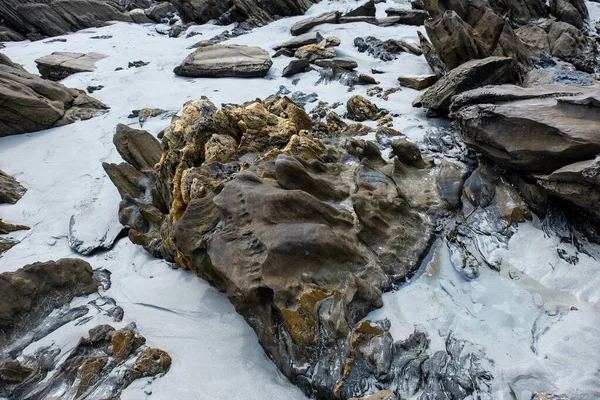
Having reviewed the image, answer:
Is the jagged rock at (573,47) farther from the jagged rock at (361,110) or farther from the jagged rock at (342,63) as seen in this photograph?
the jagged rock at (361,110)

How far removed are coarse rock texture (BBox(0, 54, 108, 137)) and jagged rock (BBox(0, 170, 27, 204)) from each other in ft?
6.37

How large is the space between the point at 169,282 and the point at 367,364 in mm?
2218

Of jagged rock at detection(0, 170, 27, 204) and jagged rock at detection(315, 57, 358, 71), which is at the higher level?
jagged rock at detection(315, 57, 358, 71)

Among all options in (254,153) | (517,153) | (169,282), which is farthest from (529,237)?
(169,282)

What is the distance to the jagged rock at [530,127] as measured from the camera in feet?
9.79

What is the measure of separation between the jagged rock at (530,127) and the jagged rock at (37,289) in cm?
458

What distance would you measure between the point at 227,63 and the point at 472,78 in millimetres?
5763

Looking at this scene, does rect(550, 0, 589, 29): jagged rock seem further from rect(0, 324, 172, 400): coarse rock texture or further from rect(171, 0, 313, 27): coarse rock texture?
rect(0, 324, 172, 400): coarse rock texture

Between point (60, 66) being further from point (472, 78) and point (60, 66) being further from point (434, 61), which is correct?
point (472, 78)

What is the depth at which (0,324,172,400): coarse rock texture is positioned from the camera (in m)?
2.57

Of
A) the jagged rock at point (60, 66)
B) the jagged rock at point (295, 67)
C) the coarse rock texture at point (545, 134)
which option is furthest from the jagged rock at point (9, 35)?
the coarse rock texture at point (545, 134)

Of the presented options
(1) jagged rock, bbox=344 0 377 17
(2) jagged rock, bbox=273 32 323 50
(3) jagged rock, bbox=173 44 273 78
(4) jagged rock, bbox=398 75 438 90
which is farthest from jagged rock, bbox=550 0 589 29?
(3) jagged rock, bbox=173 44 273 78

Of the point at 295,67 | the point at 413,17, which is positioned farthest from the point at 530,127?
the point at 413,17

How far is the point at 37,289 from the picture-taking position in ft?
10.7
